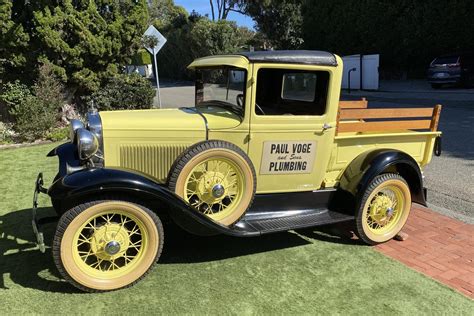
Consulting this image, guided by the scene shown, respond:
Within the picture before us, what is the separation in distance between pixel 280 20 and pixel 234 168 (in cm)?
3018

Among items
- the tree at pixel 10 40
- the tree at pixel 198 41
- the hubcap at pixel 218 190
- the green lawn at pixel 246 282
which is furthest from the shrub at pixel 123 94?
the tree at pixel 198 41

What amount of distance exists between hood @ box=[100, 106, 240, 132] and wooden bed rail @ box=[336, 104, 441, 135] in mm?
1132

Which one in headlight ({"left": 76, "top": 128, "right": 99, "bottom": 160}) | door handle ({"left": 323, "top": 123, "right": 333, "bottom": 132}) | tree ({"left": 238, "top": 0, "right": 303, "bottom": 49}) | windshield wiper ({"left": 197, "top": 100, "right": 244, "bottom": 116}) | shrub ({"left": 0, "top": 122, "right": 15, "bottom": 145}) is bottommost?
shrub ({"left": 0, "top": 122, "right": 15, "bottom": 145})

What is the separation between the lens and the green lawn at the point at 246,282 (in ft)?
9.88

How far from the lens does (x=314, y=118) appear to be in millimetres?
3820

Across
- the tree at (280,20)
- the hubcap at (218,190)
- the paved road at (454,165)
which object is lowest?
the paved road at (454,165)

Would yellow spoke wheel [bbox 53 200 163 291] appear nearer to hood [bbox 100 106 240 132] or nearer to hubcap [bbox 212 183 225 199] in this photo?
hubcap [bbox 212 183 225 199]

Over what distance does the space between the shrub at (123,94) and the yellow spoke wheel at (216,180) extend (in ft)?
26.3

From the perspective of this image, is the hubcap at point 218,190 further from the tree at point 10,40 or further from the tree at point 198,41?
the tree at point 198,41

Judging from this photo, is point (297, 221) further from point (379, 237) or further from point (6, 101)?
point (6, 101)

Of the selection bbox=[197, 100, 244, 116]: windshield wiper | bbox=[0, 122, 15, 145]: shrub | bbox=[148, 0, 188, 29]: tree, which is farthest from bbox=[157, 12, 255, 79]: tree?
bbox=[197, 100, 244, 116]: windshield wiper

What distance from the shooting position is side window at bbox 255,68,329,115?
382 cm

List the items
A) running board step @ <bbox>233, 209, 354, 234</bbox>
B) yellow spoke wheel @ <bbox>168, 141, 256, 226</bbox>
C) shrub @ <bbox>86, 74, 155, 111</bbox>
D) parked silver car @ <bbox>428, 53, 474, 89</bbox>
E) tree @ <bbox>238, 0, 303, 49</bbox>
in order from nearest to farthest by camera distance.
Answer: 1. yellow spoke wheel @ <bbox>168, 141, 256, 226</bbox>
2. running board step @ <bbox>233, 209, 354, 234</bbox>
3. shrub @ <bbox>86, 74, 155, 111</bbox>
4. parked silver car @ <bbox>428, 53, 474, 89</bbox>
5. tree @ <bbox>238, 0, 303, 49</bbox>

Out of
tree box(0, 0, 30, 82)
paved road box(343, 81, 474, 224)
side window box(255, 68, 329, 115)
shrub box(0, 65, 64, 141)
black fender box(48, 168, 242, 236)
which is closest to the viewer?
black fender box(48, 168, 242, 236)
